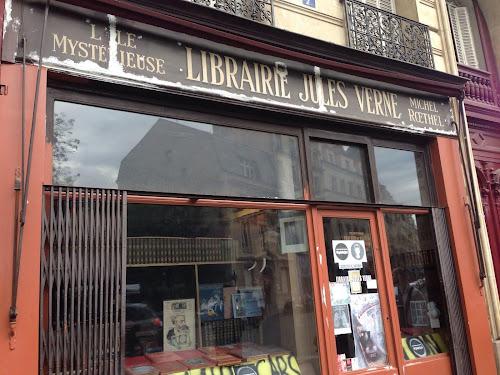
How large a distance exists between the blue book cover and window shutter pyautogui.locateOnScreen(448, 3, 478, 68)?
254 inches

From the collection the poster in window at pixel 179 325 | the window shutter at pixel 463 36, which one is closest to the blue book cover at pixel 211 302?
the poster in window at pixel 179 325

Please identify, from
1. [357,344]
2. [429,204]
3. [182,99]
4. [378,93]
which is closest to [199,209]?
[182,99]

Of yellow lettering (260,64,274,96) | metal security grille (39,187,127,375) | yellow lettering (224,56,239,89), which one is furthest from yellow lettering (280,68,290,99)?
metal security grille (39,187,127,375)

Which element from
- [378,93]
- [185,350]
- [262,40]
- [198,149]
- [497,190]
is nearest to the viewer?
[185,350]

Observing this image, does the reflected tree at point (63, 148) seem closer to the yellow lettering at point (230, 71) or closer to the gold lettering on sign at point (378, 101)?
the yellow lettering at point (230, 71)

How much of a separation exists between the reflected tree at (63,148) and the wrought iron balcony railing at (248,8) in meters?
2.02

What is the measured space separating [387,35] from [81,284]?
5358 mm

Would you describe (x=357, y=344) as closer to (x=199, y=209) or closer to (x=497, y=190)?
(x=199, y=209)

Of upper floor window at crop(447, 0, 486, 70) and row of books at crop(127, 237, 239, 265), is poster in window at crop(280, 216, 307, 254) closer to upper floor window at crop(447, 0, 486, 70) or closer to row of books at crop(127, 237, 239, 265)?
A: row of books at crop(127, 237, 239, 265)

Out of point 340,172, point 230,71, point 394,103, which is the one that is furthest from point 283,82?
point 394,103

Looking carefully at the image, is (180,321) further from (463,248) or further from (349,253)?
(463,248)

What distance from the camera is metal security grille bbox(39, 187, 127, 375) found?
3.39 metres

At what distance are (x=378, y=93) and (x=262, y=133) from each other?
74.8 inches

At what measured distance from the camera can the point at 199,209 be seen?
453 cm
